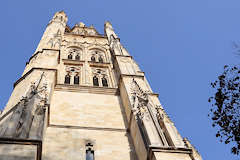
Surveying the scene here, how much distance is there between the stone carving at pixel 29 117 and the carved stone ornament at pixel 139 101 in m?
3.79

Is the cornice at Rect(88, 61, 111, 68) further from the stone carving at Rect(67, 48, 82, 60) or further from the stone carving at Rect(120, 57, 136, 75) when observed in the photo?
the stone carving at Rect(120, 57, 136, 75)

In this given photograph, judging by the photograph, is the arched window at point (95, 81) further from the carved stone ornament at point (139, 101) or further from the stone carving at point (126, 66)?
the carved stone ornament at point (139, 101)

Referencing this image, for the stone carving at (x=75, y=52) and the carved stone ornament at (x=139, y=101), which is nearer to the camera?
the carved stone ornament at (x=139, y=101)

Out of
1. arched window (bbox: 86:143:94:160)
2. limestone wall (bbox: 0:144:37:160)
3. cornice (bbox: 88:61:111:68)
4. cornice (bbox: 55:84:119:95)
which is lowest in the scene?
limestone wall (bbox: 0:144:37:160)

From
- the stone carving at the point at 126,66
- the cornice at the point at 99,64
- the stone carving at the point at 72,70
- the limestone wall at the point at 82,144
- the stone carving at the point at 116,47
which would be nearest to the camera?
the limestone wall at the point at 82,144

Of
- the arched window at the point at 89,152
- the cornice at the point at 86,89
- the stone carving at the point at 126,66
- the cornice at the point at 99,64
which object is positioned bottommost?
the arched window at the point at 89,152

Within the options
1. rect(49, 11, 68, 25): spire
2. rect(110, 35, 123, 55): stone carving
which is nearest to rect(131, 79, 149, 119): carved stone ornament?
rect(110, 35, 123, 55): stone carving

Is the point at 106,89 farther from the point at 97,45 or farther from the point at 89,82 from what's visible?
the point at 97,45

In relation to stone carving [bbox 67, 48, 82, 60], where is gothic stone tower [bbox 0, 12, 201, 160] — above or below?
below

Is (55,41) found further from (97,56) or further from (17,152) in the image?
(17,152)

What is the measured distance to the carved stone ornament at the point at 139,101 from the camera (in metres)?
11.9

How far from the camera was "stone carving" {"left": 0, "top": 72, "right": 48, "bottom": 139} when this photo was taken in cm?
859

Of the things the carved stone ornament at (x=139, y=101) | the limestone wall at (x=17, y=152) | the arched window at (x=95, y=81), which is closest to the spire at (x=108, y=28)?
the arched window at (x=95, y=81)

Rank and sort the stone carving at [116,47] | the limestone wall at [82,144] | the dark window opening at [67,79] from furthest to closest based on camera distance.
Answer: the stone carving at [116,47] < the dark window opening at [67,79] < the limestone wall at [82,144]
